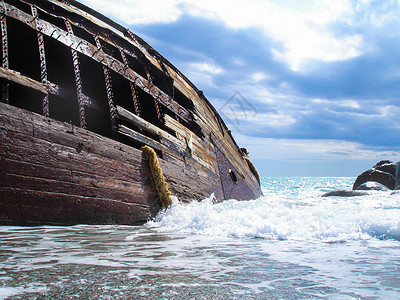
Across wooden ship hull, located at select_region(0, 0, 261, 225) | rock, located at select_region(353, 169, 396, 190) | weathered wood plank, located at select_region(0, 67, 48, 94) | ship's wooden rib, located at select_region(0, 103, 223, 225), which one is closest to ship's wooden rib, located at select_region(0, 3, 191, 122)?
wooden ship hull, located at select_region(0, 0, 261, 225)

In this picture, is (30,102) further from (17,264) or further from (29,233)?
(17,264)

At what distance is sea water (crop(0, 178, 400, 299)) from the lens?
1.99 m

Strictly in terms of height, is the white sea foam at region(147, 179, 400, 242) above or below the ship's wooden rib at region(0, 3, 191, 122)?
below

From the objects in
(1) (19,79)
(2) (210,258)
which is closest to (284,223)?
(2) (210,258)

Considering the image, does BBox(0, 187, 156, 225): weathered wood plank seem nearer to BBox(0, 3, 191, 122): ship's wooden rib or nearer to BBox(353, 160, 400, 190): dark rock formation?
BBox(0, 3, 191, 122): ship's wooden rib

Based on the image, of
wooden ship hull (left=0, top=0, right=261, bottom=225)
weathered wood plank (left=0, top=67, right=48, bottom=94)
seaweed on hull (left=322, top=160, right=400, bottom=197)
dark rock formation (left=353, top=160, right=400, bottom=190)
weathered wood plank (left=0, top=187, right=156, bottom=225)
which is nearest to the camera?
weathered wood plank (left=0, top=187, right=156, bottom=225)

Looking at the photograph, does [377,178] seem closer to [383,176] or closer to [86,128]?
[383,176]

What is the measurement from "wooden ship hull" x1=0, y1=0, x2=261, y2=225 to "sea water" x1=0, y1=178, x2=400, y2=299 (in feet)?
1.34

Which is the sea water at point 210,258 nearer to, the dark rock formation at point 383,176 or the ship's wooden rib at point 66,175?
the ship's wooden rib at point 66,175

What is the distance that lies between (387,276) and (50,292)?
251 centimetres

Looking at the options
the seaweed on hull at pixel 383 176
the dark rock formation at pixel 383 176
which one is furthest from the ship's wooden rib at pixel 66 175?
the dark rock formation at pixel 383 176

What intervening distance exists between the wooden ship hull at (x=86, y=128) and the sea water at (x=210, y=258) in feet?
1.34

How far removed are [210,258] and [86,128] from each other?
3.84 metres

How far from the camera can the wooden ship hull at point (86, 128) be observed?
3.97 meters
